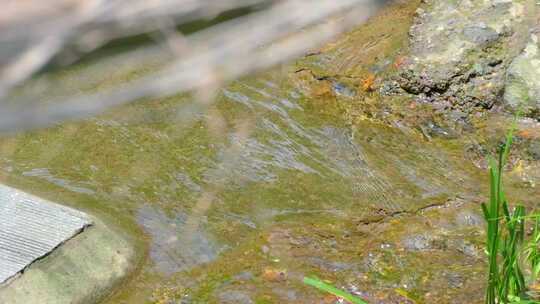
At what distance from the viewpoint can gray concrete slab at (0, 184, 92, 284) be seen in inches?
127

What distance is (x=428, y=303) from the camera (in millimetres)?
3174

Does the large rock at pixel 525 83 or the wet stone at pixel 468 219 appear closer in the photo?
the wet stone at pixel 468 219

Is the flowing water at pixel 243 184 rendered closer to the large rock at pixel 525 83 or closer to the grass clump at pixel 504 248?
the large rock at pixel 525 83

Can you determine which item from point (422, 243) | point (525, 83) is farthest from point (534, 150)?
point (422, 243)

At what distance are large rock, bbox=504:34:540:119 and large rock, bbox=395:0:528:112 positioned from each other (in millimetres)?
55

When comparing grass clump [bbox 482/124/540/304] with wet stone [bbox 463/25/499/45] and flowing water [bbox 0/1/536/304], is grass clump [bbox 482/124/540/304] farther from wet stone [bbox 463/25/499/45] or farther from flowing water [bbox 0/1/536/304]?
wet stone [bbox 463/25/499/45]

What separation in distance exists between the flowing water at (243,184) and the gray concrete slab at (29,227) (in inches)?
9.0

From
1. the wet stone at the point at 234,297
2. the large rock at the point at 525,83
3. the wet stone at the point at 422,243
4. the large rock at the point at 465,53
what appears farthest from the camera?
the large rock at the point at 465,53

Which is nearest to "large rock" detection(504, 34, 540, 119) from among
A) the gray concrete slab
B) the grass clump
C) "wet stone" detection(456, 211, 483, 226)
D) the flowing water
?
the flowing water

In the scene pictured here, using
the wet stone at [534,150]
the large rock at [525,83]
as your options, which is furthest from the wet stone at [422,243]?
the large rock at [525,83]

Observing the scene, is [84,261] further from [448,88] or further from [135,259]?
[448,88]

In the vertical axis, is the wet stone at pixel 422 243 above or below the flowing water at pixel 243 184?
below

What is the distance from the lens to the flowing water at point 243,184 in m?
3.37

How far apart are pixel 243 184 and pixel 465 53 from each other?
1.56 metres
